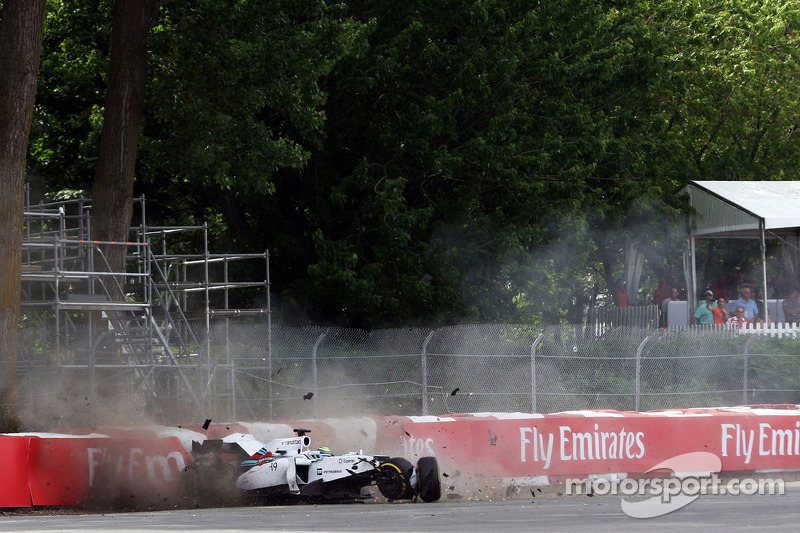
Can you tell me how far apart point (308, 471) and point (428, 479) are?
147 centimetres

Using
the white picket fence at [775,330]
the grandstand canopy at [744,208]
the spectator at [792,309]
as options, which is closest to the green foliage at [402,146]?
the grandstand canopy at [744,208]

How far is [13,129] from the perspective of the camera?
16359mm

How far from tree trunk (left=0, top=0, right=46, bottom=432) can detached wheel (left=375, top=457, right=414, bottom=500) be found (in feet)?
21.7

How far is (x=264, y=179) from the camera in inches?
919

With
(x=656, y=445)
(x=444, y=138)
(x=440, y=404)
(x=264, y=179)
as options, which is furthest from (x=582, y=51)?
(x=656, y=445)

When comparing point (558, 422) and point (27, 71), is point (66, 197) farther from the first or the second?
point (558, 422)

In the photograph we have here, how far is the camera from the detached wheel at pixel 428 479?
41.1ft

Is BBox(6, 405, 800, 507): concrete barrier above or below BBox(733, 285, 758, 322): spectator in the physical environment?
below

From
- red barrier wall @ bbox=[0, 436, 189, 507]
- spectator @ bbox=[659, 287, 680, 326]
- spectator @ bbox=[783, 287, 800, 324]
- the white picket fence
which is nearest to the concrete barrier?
red barrier wall @ bbox=[0, 436, 189, 507]

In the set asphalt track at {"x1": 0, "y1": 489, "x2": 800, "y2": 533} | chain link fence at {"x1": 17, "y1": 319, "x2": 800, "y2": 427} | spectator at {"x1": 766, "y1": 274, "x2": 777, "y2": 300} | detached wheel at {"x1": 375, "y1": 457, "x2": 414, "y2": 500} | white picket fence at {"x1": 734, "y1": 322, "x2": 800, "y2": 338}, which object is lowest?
asphalt track at {"x1": 0, "y1": 489, "x2": 800, "y2": 533}

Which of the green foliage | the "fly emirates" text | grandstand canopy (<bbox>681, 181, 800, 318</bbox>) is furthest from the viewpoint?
grandstand canopy (<bbox>681, 181, 800, 318</bbox>)

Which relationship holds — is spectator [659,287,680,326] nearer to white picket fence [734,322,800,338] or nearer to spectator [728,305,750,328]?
spectator [728,305,750,328]

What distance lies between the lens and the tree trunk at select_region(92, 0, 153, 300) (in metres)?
20.4

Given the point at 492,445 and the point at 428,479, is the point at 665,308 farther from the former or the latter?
the point at 428,479
